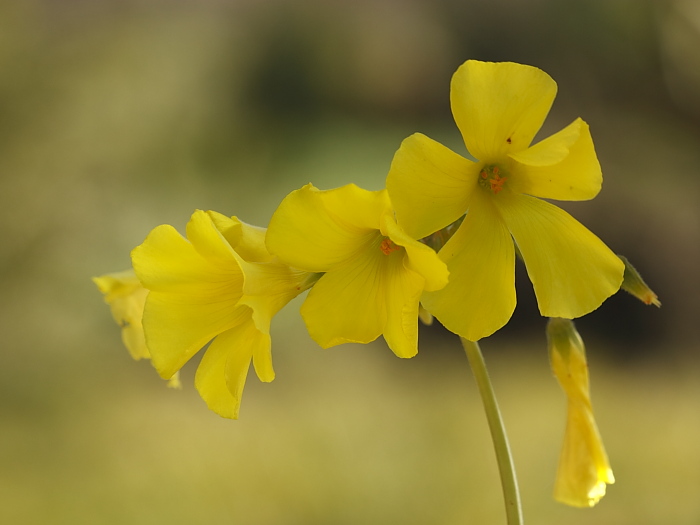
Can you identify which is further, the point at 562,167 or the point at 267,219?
the point at 267,219

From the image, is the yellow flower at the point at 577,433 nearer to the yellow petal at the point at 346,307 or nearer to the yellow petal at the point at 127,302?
the yellow petal at the point at 346,307

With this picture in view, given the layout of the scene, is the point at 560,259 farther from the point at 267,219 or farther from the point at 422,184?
the point at 267,219

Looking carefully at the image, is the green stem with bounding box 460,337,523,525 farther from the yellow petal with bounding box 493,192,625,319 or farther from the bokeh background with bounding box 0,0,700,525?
the bokeh background with bounding box 0,0,700,525

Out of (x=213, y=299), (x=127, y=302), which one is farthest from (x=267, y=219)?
(x=213, y=299)

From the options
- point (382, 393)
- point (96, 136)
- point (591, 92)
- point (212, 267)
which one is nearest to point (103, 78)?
point (96, 136)

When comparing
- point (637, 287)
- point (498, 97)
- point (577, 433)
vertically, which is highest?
point (498, 97)

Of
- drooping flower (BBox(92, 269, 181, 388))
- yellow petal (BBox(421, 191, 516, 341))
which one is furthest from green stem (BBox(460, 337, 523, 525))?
drooping flower (BBox(92, 269, 181, 388))

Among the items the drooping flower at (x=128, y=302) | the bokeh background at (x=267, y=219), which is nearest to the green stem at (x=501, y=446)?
the drooping flower at (x=128, y=302)
